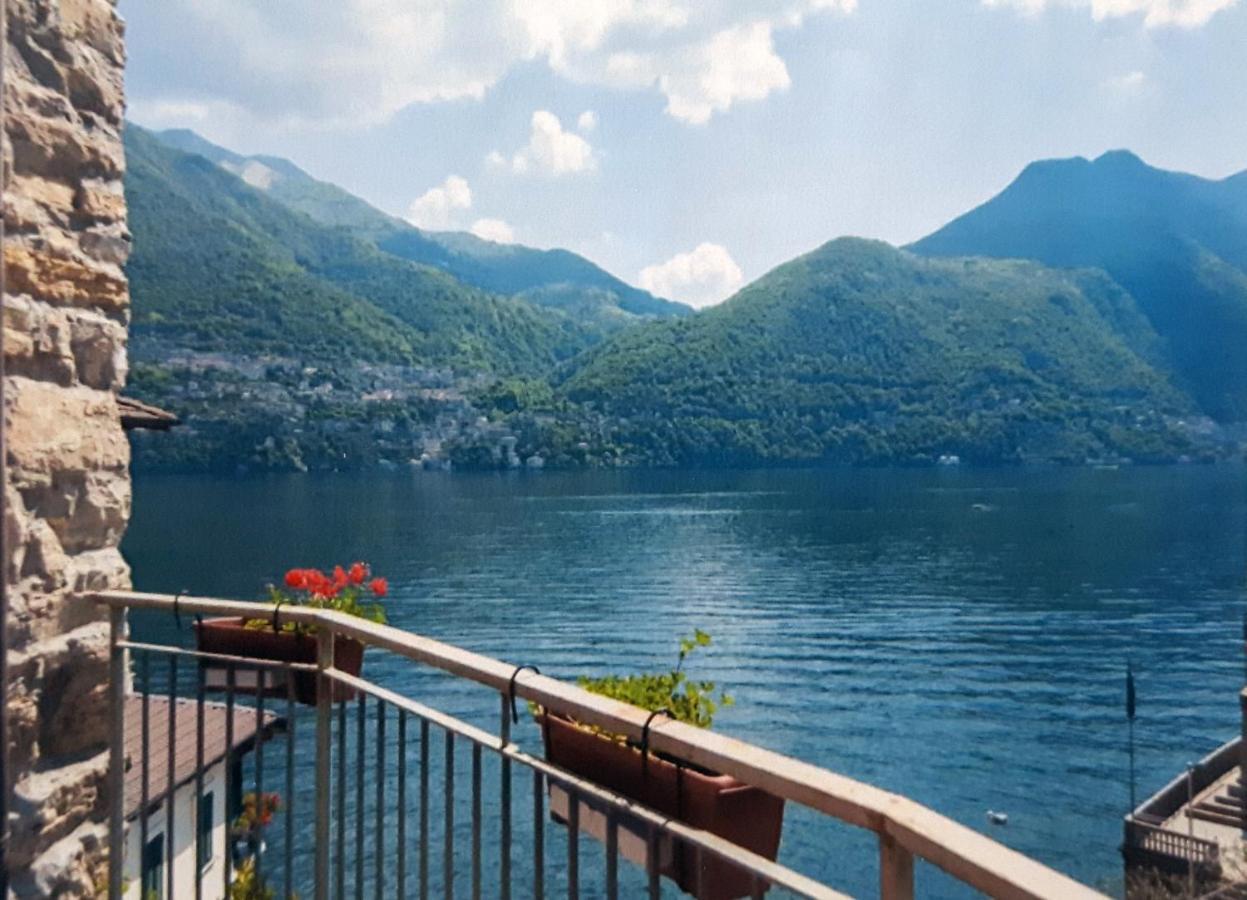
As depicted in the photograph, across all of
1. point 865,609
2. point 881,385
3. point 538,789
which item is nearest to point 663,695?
point 538,789

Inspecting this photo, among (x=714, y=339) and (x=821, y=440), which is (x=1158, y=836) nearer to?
(x=821, y=440)

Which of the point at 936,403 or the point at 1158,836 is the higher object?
the point at 936,403

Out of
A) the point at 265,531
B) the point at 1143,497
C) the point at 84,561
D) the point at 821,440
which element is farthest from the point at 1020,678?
the point at 821,440

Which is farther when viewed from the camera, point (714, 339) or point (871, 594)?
point (714, 339)

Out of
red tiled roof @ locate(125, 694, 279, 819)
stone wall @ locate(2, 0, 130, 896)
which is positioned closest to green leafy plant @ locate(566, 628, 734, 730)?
stone wall @ locate(2, 0, 130, 896)

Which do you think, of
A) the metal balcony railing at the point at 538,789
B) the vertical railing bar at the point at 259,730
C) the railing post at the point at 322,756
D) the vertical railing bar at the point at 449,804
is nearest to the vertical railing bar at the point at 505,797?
the metal balcony railing at the point at 538,789

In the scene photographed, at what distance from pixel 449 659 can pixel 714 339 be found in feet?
618

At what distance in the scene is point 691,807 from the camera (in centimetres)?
197

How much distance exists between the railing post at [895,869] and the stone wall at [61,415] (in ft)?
7.58

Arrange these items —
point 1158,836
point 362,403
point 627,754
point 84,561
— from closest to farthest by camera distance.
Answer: point 627,754 < point 84,561 < point 1158,836 < point 362,403

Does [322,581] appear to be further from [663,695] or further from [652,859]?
[652,859]

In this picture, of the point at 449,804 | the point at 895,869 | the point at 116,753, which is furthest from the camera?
the point at 116,753

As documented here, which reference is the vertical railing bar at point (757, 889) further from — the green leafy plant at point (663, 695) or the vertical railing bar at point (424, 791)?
the green leafy plant at point (663, 695)

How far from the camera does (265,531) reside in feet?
252
